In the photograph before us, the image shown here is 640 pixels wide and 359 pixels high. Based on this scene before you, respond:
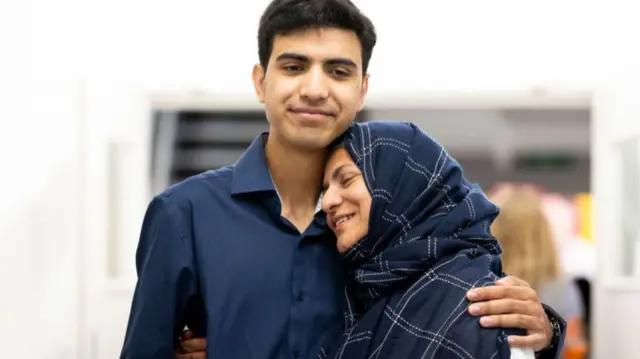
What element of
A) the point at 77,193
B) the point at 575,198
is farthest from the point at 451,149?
the point at 77,193

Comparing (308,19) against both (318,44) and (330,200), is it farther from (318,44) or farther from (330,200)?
(330,200)

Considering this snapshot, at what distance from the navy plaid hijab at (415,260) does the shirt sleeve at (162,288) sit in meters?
0.26

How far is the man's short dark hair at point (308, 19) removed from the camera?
4.83 feet

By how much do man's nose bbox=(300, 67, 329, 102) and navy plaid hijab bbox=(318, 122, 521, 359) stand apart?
11 centimetres

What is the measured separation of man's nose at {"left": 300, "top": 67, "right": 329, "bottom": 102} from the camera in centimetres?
144

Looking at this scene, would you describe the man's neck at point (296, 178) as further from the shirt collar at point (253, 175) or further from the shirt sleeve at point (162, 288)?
the shirt sleeve at point (162, 288)

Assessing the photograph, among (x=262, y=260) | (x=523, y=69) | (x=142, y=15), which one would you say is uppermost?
(x=142, y=15)

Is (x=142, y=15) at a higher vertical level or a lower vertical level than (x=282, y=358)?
higher

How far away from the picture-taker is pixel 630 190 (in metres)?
3.04

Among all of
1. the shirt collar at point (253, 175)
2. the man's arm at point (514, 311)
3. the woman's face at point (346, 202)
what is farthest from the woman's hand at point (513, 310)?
the shirt collar at point (253, 175)

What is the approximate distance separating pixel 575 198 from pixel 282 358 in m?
5.25

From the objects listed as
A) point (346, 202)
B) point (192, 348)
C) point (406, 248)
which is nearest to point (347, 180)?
point (346, 202)

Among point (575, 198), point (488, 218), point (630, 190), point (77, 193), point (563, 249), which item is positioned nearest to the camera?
point (488, 218)

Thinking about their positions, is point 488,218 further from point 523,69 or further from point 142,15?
point 142,15
